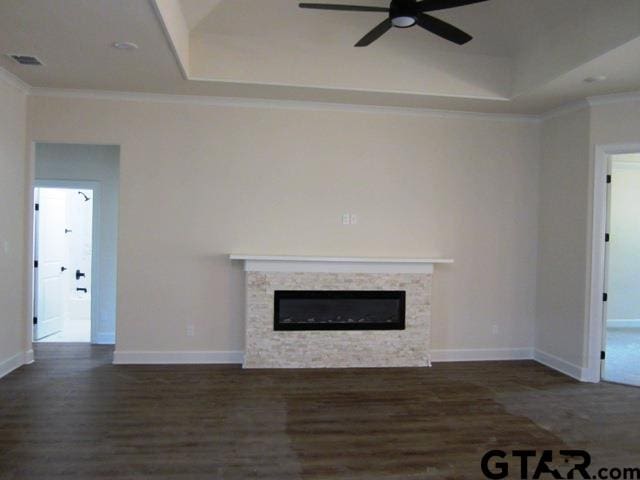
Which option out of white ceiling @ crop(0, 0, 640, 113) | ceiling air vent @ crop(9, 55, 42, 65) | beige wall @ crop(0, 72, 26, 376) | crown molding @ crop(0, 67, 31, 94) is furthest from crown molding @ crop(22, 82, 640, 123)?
ceiling air vent @ crop(9, 55, 42, 65)

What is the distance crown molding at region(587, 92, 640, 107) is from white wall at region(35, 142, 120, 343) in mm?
5415

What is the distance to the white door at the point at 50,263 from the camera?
5852mm

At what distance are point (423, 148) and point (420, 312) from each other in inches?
72.2

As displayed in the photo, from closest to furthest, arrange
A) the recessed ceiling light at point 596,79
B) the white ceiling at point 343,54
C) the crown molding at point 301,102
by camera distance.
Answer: the white ceiling at point 343,54 < the recessed ceiling light at point 596,79 < the crown molding at point 301,102

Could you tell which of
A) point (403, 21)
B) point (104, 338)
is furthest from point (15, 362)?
point (403, 21)

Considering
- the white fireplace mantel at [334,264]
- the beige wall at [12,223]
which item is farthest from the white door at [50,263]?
the white fireplace mantel at [334,264]

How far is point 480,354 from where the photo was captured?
206 inches

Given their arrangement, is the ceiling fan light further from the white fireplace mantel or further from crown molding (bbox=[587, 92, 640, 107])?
crown molding (bbox=[587, 92, 640, 107])

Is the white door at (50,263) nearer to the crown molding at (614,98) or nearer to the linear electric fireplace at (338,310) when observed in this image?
the linear electric fireplace at (338,310)

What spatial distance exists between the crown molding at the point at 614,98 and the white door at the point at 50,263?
636 centimetres

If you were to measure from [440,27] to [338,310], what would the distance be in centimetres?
292

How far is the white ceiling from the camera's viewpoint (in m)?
3.41

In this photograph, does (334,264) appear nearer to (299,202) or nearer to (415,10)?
(299,202)

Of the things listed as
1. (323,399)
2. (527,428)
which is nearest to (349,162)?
(323,399)
